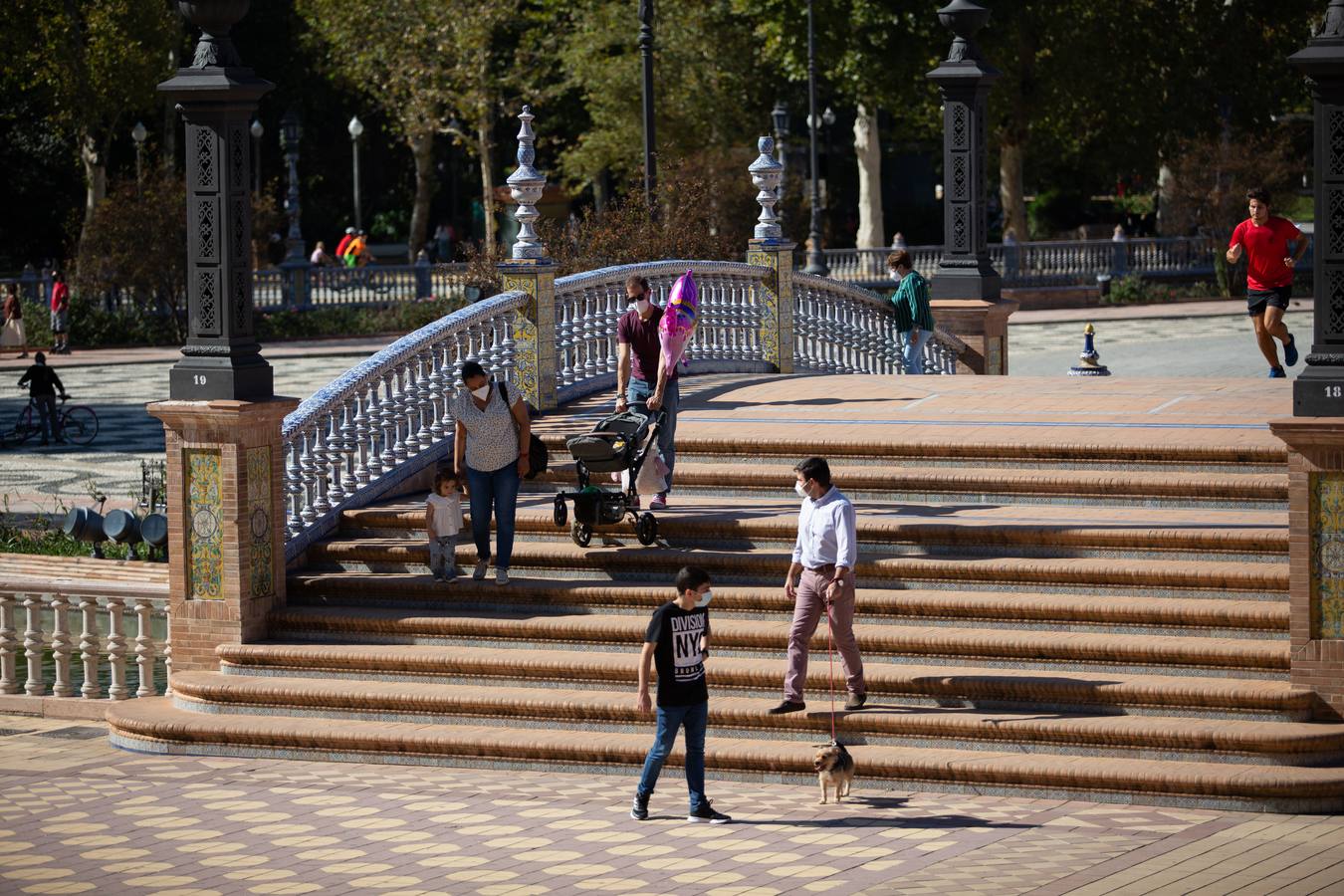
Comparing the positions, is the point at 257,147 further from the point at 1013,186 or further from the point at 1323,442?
the point at 1323,442

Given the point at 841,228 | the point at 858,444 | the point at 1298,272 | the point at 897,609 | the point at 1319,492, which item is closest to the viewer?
the point at 1319,492

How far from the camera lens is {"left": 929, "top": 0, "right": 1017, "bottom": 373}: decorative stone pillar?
69.6 ft

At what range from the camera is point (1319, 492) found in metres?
12.4

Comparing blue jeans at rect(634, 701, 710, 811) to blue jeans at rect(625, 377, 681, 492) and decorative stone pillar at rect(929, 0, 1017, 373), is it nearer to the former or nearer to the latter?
blue jeans at rect(625, 377, 681, 492)

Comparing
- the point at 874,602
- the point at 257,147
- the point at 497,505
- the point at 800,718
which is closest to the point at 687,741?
the point at 800,718

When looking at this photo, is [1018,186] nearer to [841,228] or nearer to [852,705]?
[841,228]

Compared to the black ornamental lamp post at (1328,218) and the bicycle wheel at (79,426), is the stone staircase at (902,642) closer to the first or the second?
the black ornamental lamp post at (1328,218)

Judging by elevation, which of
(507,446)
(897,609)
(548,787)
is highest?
(507,446)

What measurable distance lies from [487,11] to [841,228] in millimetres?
16614

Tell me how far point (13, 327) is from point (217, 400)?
1206 inches

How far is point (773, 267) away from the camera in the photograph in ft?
68.7

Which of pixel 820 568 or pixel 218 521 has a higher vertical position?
pixel 218 521

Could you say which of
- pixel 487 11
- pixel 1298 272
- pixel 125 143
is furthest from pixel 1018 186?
pixel 125 143

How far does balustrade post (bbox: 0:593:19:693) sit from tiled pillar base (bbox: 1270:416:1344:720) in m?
8.47
